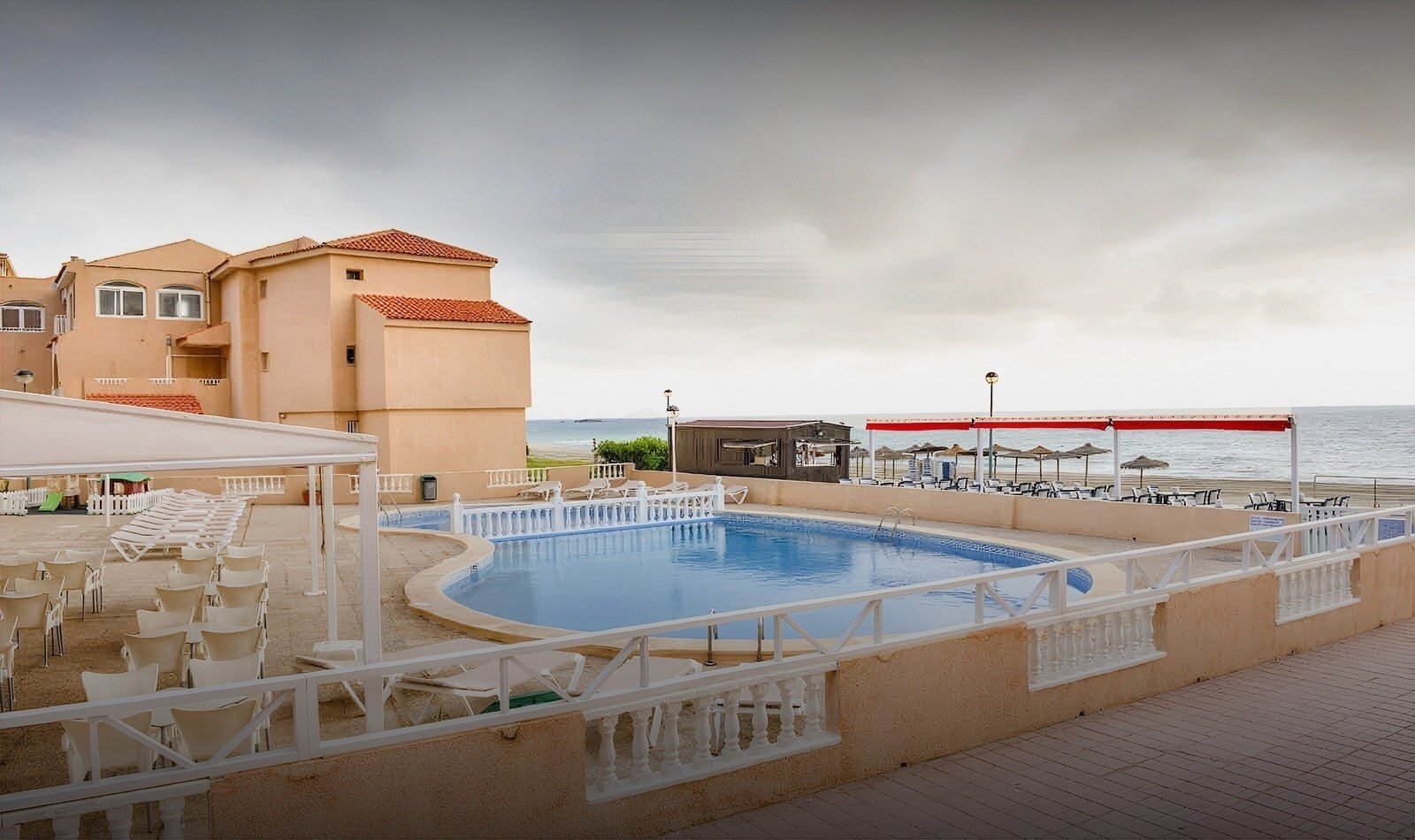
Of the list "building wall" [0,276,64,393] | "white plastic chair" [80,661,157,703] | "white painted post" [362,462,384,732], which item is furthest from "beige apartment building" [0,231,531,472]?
"white plastic chair" [80,661,157,703]

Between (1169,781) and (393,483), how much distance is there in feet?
77.1

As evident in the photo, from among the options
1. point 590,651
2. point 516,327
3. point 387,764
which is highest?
point 516,327

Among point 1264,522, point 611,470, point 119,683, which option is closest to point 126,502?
point 611,470

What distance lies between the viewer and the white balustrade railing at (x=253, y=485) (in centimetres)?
2325

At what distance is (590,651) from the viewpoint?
855cm

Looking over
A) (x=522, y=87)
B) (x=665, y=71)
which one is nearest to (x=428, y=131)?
(x=522, y=87)

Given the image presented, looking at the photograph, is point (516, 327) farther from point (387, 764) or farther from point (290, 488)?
point (387, 764)

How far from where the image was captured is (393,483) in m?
25.3

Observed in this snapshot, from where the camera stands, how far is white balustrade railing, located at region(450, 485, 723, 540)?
1883cm

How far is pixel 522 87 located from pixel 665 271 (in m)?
21.6

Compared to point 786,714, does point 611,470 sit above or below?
above

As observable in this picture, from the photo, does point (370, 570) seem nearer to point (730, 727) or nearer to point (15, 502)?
point (730, 727)

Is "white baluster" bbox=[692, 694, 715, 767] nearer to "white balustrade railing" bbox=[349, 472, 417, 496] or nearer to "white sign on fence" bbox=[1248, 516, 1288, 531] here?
"white sign on fence" bbox=[1248, 516, 1288, 531]

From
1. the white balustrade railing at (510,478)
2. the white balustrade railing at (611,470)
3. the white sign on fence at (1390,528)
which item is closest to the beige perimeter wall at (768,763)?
the white sign on fence at (1390,528)
